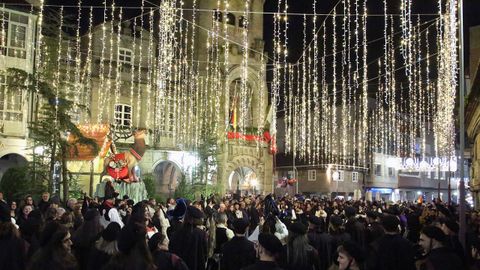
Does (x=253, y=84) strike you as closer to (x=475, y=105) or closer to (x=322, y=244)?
(x=475, y=105)

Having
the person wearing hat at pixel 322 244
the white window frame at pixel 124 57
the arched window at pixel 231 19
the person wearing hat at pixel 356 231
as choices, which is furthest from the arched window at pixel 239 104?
the person wearing hat at pixel 322 244

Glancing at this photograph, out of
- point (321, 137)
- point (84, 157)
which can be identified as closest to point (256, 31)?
point (321, 137)

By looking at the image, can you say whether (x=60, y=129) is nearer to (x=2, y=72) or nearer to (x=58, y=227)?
(x=2, y=72)

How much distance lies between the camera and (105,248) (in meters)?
6.17

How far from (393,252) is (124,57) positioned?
2989cm

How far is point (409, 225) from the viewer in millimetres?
11906

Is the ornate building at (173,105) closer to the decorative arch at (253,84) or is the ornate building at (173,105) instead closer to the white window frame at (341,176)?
the decorative arch at (253,84)

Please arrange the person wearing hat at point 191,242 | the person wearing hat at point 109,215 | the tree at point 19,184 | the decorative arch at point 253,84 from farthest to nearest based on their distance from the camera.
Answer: the decorative arch at point 253,84 → the tree at point 19,184 → the person wearing hat at point 109,215 → the person wearing hat at point 191,242

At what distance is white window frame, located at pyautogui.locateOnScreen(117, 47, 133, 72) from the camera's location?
110 feet

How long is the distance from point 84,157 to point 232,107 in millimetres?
14334

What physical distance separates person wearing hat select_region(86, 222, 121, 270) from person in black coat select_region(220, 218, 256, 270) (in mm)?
1606

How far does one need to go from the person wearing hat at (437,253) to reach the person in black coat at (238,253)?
2.25m

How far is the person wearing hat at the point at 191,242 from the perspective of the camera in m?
7.93

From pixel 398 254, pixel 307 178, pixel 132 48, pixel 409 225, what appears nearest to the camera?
pixel 398 254
